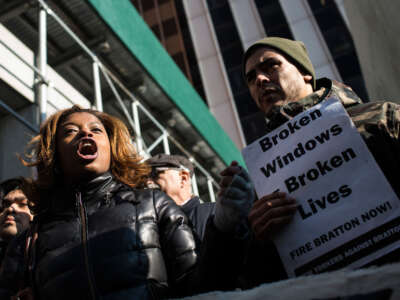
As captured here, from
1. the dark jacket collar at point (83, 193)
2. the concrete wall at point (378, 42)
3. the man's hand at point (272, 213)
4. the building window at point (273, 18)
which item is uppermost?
the building window at point (273, 18)

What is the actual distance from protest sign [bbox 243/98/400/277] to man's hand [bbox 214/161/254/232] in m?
0.21

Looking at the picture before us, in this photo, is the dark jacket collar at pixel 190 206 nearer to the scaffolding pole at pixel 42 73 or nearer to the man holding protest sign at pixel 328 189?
the man holding protest sign at pixel 328 189

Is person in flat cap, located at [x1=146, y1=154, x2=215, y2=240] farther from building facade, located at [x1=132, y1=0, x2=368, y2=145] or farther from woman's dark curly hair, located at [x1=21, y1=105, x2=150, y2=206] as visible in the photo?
building facade, located at [x1=132, y1=0, x2=368, y2=145]

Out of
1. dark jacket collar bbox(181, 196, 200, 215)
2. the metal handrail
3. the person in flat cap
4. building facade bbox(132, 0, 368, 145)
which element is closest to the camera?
dark jacket collar bbox(181, 196, 200, 215)

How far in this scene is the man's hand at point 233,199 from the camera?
4.34ft

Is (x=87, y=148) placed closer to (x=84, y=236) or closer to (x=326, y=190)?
(x=84, y=236)

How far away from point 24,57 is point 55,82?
874mm

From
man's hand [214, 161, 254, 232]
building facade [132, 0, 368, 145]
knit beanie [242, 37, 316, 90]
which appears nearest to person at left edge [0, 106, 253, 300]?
man's hand [214, 161, 254, 232]

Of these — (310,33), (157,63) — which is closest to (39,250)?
(157,63)

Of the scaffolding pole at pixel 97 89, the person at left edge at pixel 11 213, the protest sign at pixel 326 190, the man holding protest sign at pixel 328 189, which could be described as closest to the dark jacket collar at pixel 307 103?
the man holding protest sign at pixel 328 189

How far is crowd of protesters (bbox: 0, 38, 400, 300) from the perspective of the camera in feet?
4.69

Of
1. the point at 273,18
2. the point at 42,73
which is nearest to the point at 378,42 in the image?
the point at 42,73

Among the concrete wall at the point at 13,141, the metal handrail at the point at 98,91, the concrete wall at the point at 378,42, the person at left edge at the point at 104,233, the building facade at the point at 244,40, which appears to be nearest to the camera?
the person at left edge at the point at 104,233

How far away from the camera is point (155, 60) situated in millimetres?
9367
